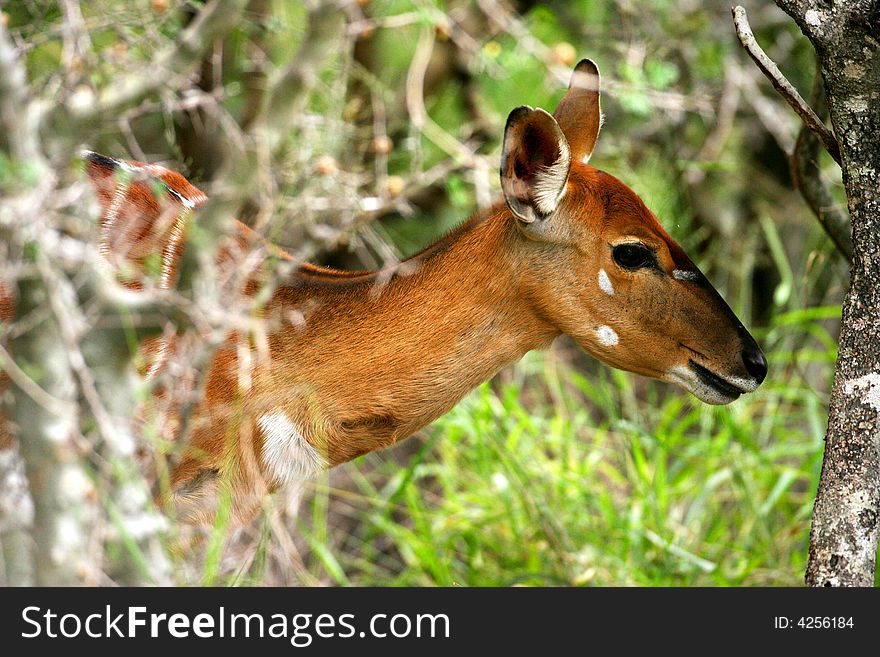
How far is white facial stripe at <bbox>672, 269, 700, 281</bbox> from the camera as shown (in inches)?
152

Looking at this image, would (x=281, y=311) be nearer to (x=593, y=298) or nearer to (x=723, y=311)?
(x=593, y=298)

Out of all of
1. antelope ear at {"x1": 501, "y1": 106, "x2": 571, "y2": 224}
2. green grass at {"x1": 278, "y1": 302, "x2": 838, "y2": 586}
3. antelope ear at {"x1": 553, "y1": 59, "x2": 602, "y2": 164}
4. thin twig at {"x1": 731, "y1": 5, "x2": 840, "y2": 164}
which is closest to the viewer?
thin twig at {"x1": 731, "y1": 5, "x2": 840, "y2": 164}

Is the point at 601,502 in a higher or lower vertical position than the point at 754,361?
higher

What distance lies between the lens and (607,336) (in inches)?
153

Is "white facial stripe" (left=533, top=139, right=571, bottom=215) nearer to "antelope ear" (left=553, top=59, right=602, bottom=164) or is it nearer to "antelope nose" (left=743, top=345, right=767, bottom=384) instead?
"antelope ear" (left=553, top=59, right=602, bottom=164)

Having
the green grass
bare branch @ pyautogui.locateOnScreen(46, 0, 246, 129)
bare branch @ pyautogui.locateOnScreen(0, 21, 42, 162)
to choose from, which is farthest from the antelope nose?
bare branch @ pyautogui.locateOnScreen(0, 21, 42, 162)

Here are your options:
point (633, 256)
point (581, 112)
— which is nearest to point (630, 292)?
Answer: point (633, 256)

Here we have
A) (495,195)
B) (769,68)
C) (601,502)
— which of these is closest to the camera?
(769,68)

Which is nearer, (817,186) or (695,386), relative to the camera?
(695,386)

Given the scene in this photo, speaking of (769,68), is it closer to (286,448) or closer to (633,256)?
(633,256)

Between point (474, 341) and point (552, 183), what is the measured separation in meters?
0.58

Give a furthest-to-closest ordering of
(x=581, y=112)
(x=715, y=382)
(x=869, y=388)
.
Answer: (x=581, y=112) → (x=715, y=382) → (x=869, y=388)

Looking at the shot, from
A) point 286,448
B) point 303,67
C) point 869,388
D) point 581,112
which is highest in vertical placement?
point 581,112

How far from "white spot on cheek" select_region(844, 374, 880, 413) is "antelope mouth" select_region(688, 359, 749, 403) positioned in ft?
2.60
